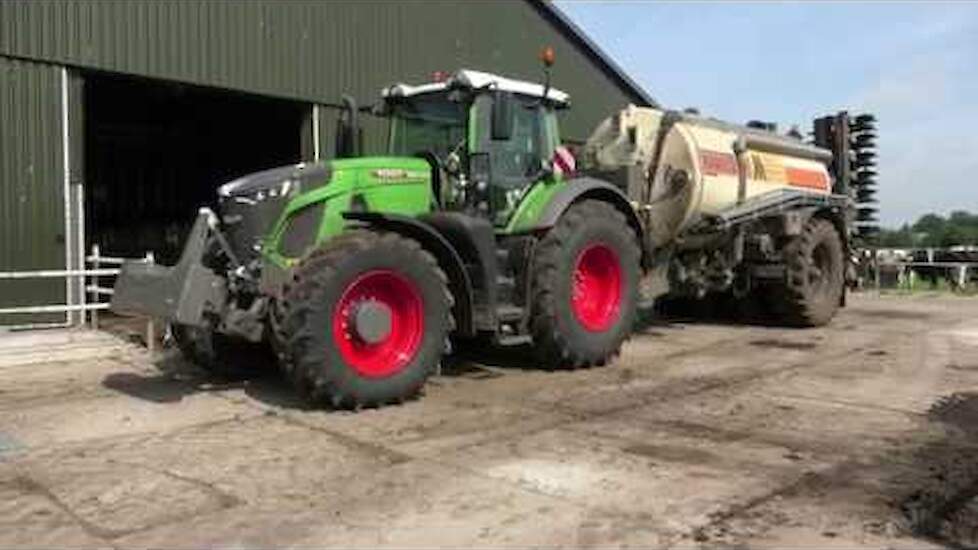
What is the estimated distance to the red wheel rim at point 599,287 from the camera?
10656 mm

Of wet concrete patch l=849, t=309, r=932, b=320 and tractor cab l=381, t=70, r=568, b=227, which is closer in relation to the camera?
tractor cab l=381, t=70, r=568, b=227

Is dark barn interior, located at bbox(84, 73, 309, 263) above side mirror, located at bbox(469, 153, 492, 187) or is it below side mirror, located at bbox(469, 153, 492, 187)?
above

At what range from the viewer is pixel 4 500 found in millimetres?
6266

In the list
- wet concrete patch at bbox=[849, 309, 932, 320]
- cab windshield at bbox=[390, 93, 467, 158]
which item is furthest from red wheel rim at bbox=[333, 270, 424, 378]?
wet concrete patch at bbox=[849, 309, 932, 320]

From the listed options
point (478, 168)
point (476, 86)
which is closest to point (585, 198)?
point (478, 168)

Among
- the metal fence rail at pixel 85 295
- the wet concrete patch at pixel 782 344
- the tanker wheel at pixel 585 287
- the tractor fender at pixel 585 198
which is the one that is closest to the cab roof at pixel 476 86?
the tractor fender at pixel 585 198

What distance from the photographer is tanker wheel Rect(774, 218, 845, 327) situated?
1392 cm

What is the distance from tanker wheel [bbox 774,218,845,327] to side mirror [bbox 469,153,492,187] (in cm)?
535

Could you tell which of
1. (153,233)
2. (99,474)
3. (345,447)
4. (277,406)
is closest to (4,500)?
(99,474)

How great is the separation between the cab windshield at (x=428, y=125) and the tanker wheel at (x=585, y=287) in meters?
1.21

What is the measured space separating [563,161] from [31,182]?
6569 millimetres

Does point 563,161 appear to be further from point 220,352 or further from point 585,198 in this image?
point 220,352

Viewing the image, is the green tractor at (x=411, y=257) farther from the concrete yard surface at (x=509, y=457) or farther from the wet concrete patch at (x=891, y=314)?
the wet concrete patch at (x=891, y=314)

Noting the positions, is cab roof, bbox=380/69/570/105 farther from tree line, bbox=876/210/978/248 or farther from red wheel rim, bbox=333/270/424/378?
tree line, bbox=876/210/978/248
